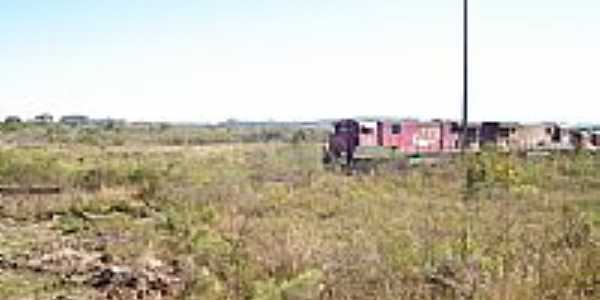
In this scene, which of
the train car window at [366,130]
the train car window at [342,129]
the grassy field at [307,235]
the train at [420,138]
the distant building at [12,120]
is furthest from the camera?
the distant building at [12,120]

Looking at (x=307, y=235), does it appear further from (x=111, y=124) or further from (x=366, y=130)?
(x=111, y=124)

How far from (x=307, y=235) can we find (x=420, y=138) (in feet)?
101

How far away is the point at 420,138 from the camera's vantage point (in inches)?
1762

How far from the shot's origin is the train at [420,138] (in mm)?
41222

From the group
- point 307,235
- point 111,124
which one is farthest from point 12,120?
point 307,235

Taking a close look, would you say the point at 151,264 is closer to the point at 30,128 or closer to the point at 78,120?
the point at 30,128

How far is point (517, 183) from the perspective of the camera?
77.0ft

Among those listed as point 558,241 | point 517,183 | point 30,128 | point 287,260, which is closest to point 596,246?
point 558,241

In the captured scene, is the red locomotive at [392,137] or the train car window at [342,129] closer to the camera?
the red locomotive at [392,137]

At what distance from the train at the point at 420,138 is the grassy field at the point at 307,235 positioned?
823 cm

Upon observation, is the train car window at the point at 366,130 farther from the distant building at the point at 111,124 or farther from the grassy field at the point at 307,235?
the distant building at the point at 111,124

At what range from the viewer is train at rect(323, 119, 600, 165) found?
41222mm

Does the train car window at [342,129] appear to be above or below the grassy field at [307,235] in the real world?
above

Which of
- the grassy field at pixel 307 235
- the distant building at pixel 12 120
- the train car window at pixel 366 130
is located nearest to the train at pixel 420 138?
the train car window at pixel 366 130
